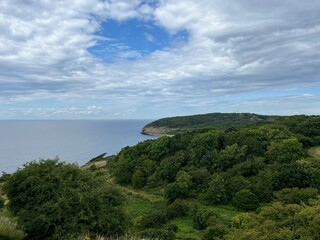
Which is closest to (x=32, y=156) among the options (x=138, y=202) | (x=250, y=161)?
(x=138, y=202)

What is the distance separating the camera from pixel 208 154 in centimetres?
5466

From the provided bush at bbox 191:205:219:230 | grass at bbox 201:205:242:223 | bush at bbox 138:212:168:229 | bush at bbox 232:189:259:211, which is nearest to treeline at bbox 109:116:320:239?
bush at bbox 232:189:259:211

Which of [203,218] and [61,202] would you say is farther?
[203,218]

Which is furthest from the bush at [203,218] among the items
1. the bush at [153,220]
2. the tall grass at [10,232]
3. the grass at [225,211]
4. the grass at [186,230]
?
the tall grass at [10,232]

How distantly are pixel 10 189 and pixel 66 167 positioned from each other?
3730mm

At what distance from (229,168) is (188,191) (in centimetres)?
854

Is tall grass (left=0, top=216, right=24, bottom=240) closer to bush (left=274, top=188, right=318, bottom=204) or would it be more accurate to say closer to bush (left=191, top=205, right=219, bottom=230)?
bush (left=191, top=205, right=219, bottom=230)

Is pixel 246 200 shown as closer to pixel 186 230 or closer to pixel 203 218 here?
A: pixel 203 218

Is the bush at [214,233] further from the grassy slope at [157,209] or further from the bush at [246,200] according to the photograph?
the bush at [246,200]

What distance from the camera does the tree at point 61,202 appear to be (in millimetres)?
18078

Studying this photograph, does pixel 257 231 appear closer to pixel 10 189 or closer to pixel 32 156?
pixel 10 189

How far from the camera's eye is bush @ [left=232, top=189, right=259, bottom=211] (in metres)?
39.0

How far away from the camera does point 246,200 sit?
39.3 metres

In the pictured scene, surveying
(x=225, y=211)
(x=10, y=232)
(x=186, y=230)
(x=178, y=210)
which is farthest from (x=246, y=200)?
(x=10, y=232)
